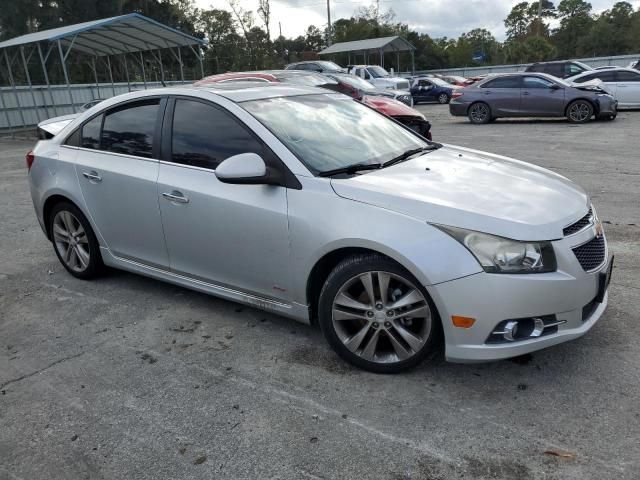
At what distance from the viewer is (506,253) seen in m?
2.76

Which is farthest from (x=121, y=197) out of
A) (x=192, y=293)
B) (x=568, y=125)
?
(x=568, y=125)

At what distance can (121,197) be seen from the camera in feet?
13.8

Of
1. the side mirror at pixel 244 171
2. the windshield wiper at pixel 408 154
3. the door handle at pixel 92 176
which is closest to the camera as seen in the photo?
the side mirror at pixel 244 171

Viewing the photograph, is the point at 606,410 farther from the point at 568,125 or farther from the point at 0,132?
the point at 0,132

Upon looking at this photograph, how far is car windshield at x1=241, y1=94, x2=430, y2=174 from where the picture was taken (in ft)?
11.5

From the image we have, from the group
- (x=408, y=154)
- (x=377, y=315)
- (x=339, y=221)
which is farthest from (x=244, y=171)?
(x=408, y=154)

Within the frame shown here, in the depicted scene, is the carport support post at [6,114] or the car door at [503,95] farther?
the carport support post at [6,114]

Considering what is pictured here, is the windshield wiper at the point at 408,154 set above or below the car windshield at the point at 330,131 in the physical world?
below

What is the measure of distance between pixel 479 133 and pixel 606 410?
1241cm

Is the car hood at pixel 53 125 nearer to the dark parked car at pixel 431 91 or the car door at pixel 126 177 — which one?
the car door at pixel 126 177

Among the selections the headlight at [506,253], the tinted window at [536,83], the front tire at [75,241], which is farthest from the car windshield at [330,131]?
the tinted window at [536,83]

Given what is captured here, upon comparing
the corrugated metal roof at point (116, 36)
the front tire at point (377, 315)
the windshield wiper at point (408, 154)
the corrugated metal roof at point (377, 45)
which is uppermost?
the corrugated metal roof at point (116, 36)

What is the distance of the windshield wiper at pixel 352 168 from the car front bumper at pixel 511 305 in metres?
0.96

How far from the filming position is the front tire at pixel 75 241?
4664 mm
